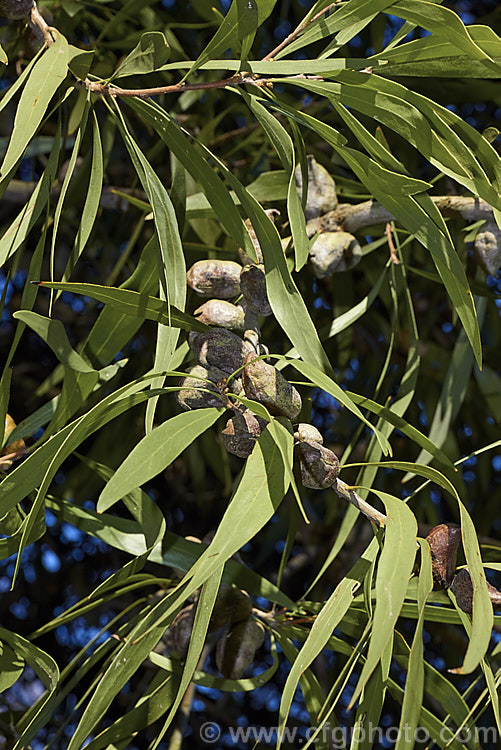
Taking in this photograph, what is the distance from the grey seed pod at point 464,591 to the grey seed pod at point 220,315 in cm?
22

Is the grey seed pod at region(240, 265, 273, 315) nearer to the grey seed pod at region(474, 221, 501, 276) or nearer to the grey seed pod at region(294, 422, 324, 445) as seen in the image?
the grey seed pod at region(294, 422, 324, 445)

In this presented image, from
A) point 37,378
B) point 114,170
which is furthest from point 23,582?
point 114,170

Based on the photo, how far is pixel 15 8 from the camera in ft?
1.77

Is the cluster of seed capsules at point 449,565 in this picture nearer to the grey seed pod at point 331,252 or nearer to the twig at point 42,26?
the grey seed pod at point 331,252

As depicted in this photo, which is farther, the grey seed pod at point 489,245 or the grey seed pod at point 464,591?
the grey seed pod at point 489,245

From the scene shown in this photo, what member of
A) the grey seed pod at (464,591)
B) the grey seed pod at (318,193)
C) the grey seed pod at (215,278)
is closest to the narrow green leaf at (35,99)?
the grey seed pod at (215,278)

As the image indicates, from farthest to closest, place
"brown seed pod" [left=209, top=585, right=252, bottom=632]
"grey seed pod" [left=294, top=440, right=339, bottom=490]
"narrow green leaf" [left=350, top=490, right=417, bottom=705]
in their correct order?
1. "brown seed pod" [left=209, top=585, right=252, bottom=632]
2. "grey seed pod" [left=294, top=440, right=339, bottom=490]
3. "narrow green leaf" [left=350, top=490, right=417, bottom=705]

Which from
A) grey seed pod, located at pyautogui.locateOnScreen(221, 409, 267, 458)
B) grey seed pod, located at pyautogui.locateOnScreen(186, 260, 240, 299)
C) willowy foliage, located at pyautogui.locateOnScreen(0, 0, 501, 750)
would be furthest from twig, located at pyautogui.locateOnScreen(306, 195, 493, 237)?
grey seed pod, located at pyautogui.locateOnScreen(221, 409, 267, 458)

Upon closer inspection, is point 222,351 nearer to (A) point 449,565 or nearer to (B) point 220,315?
(B) point 220,315

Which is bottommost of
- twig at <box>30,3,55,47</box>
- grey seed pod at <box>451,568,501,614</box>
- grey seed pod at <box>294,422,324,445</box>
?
grey seed pod at <box>451,568,501,614</box>

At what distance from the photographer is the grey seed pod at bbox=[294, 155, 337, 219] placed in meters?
0.68

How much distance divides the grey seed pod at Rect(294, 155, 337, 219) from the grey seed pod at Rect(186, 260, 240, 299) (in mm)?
150

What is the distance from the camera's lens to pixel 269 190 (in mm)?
716

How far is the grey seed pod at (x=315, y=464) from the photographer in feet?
1.57
